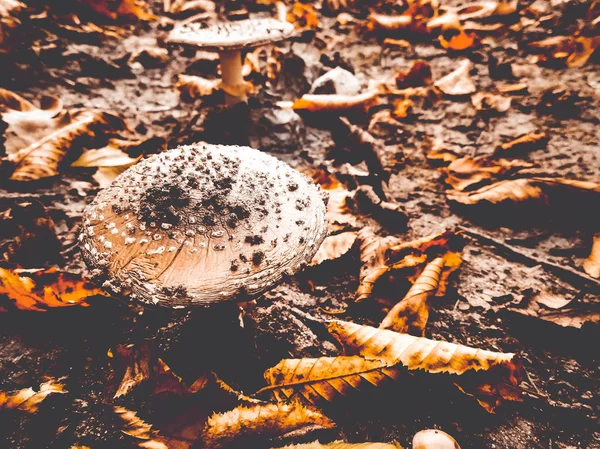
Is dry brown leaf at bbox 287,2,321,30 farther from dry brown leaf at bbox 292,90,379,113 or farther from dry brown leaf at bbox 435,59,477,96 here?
dry brown leaf at bbox 292,90,379,113

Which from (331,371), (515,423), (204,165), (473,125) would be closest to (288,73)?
(473,125)

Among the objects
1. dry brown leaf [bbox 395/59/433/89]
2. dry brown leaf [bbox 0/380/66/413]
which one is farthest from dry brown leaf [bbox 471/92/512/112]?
dry brown leaf [bbox 0/380/66/413]

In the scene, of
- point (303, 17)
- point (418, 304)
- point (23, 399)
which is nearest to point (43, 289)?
point (23, 399)

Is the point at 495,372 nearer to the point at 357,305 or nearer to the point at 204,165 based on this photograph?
the point at 357,305

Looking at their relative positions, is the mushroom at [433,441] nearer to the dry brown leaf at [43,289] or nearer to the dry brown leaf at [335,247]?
the dry brown leaf at [335,247]

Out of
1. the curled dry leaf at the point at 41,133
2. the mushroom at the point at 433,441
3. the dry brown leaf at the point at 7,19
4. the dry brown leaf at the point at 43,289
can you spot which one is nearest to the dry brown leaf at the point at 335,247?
the mushroom at the point at 433,441
